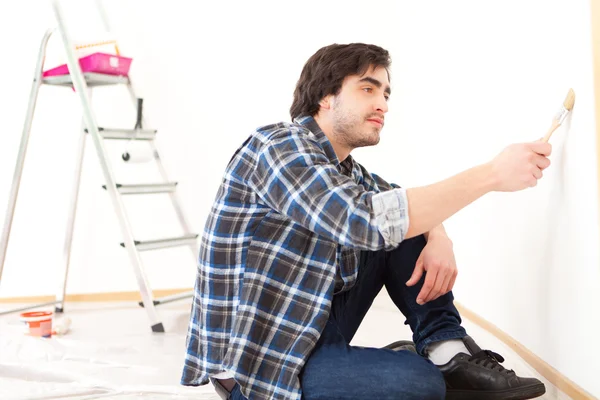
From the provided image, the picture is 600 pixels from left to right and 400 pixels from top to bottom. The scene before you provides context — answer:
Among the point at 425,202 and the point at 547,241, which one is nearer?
the point at 425,202

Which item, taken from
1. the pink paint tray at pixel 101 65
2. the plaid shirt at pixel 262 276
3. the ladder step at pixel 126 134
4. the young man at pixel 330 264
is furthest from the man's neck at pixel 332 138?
the pink paint tray at pixel 101 65

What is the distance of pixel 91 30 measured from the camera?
3664 mm

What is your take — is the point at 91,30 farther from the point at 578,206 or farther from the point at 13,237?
the point at 578,206

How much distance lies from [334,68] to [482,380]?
78 centimetres

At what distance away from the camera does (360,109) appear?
163 centimetres

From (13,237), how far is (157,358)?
63.1 inches

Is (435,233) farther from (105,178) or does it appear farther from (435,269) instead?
(105,178)

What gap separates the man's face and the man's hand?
10.9 inches

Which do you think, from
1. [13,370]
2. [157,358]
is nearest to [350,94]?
[157,358]

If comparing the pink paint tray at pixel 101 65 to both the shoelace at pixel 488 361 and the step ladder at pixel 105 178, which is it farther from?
the shoelace at pixel 488 361

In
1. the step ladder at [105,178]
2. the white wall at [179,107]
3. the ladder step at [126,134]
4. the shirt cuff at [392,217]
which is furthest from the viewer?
the white wall at [179,107]

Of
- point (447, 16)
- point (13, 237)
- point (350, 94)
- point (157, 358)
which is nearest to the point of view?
point (350, 94)

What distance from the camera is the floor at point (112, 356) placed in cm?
199

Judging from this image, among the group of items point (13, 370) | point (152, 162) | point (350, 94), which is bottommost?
point (13, 370)
